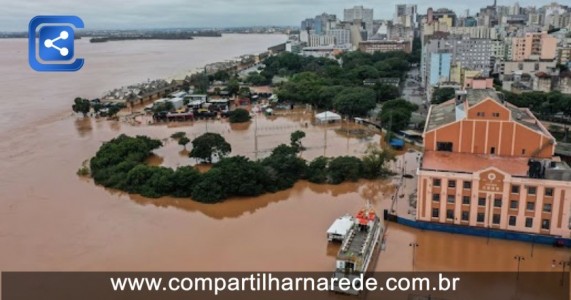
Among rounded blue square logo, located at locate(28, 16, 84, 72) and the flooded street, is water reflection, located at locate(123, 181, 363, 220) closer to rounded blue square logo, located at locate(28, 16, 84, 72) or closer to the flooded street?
the flooded street

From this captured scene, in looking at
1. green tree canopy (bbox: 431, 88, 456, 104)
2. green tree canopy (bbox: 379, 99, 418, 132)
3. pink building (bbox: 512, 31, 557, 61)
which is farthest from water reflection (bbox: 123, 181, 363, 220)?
pink building (bbox: 512, 31, 557, 61)

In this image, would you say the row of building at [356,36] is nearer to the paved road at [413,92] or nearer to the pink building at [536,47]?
the paved road at [413,92]

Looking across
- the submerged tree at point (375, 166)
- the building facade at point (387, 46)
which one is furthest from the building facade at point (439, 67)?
the building facade at point (387, 46)

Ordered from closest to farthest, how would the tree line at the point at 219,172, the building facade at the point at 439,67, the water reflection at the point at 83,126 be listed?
1. the tree line at the point at 219,172
2. the water reflection at the point at 83,126
3. the building facade at the point at 439,67

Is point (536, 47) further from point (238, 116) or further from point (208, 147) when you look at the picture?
point (208, 147)

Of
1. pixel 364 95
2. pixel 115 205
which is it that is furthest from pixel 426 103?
pixel 115 205
